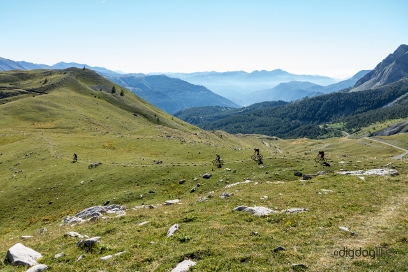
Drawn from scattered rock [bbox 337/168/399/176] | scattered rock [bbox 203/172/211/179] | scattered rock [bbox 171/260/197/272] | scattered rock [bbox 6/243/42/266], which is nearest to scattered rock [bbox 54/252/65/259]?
scattered rock [bbox 6/243/42/266]

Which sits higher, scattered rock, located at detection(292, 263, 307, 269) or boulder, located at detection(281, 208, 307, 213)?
scattered rock, located at detection(292, 263, 307, 269)

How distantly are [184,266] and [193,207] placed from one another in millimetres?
11883

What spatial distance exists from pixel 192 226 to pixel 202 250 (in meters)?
4.44

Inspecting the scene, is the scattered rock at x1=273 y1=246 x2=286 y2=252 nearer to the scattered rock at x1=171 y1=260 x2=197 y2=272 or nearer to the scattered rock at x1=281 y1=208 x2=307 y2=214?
the scattered rock at x1=171 y1=260 x2=197 y2=272

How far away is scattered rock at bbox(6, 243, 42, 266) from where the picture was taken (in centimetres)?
1612

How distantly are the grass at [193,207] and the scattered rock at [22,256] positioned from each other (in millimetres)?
493

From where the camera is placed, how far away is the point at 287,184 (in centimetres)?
3138

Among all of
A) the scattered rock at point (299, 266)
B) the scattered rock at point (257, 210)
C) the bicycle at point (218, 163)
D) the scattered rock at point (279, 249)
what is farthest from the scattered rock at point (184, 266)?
the bicycle at point (218, 163)

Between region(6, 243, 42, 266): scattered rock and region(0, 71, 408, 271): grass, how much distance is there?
49 centimetres

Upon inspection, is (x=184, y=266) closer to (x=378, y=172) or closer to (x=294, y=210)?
(x=294, y=210)

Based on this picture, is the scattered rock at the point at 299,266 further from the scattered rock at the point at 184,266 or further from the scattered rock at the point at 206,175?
the scattered rock at the point at 206,175

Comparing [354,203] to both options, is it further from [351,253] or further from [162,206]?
[162,206]

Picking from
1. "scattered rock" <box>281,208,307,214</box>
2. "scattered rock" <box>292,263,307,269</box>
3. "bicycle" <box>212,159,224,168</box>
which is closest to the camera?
"scattered rock" <box>292,263,307,269</box>

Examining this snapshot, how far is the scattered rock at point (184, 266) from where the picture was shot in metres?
13.8
